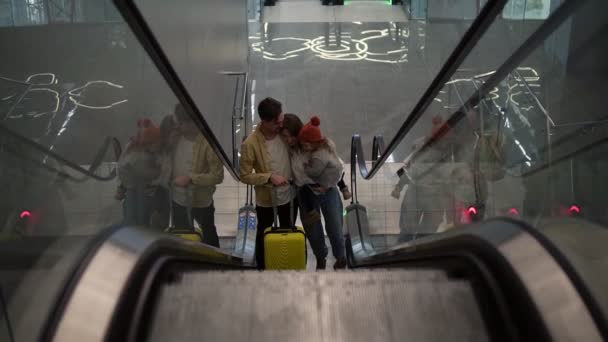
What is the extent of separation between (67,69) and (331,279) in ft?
3.31

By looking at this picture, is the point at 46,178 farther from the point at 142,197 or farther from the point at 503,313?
the point at 503,313

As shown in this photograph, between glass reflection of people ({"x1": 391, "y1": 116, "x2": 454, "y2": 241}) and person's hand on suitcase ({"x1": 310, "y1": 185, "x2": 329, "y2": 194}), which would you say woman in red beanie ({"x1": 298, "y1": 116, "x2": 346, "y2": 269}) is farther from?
glass reflection of people ({"x1": 391, "y1": 116, "x2": 454, "y2": 241})

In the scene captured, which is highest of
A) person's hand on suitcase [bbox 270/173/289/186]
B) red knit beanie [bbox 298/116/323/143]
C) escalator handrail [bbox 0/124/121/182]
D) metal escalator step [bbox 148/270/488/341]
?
escalator handrail [bbox 0/124/121/182]

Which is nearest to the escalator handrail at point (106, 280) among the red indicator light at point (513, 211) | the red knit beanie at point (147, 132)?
the red knit beanie at point (147, 132)

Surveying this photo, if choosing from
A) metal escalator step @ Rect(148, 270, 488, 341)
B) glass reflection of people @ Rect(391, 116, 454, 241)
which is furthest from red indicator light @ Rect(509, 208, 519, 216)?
glass reflection of people @ Rect(391, 116, 454, 241)

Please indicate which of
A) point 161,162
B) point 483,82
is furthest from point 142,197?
point 483,82

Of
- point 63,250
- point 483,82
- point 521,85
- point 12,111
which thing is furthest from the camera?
point 483,82

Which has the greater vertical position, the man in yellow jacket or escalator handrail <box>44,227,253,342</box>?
escalator handrail <box>44,227,253,342</box>

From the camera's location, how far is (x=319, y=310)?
6.86ft

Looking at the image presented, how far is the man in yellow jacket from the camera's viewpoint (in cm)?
483

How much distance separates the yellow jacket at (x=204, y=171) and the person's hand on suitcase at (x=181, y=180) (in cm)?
10

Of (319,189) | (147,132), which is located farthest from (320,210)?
(147,132)

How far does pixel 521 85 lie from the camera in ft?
9.80

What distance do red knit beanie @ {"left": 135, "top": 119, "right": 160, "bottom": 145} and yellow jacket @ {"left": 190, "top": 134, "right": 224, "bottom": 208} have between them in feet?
2.31
